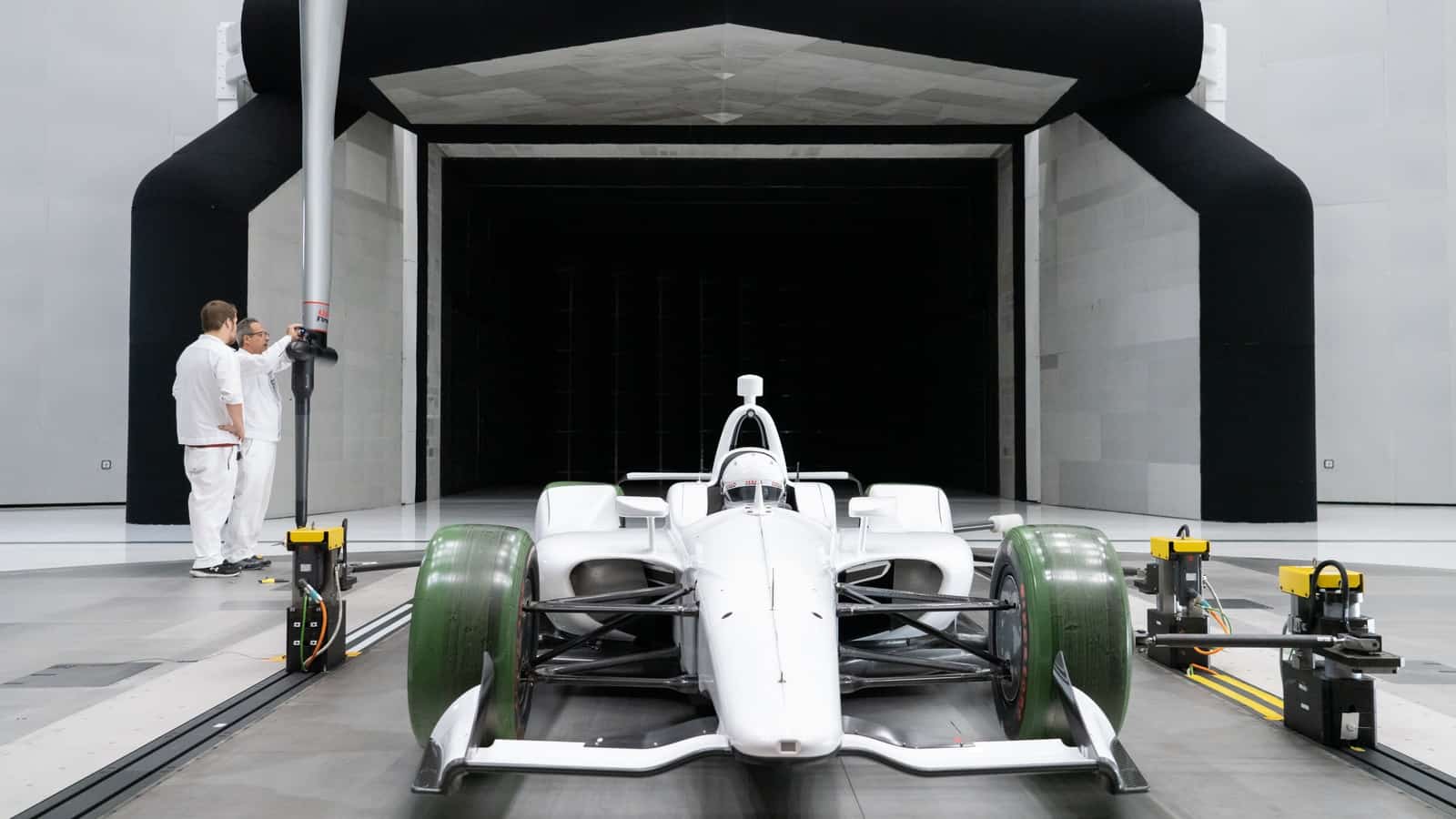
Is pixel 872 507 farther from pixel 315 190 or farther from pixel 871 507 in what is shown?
pixel 315 190

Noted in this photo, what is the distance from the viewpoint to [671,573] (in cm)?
412

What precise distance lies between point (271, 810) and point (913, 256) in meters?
20.3

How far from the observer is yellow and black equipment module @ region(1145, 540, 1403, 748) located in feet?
10.7

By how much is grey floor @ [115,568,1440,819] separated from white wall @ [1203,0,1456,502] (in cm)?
1390

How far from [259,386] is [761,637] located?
6.03 metres

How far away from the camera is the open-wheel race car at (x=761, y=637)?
2369 mm

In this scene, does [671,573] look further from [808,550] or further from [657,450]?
[657,450]

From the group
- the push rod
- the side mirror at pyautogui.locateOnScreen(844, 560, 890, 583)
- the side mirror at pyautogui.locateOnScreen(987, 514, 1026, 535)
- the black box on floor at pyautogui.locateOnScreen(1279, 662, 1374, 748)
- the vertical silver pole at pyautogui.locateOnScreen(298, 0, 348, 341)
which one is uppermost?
the vertical silver pole at pyautogui.locateOnScreen(298, 0, 348, 341)

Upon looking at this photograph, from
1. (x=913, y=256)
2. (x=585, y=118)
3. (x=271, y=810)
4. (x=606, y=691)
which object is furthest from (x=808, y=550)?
(x=913, y=256)

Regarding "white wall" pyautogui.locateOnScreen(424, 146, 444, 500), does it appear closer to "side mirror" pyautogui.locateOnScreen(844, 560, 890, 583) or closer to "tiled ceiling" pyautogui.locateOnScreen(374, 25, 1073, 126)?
"tiled ceiling" pyautogui.locateOnScreen(374, 25, 1073, 126)

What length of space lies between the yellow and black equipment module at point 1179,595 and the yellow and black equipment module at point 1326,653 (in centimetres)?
87

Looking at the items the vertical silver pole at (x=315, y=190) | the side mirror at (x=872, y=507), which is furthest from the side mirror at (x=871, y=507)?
the vertical silver pole at (x=315, y=190)

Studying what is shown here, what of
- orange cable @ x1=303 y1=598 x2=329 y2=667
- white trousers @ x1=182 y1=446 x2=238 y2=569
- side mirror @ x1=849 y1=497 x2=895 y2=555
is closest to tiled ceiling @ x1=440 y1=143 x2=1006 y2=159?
white trousers @ x1=182 y1=446 x2=238 y2=569

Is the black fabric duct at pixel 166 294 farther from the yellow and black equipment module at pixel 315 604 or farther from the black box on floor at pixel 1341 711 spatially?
the black box on floor at pixel 1341 711
